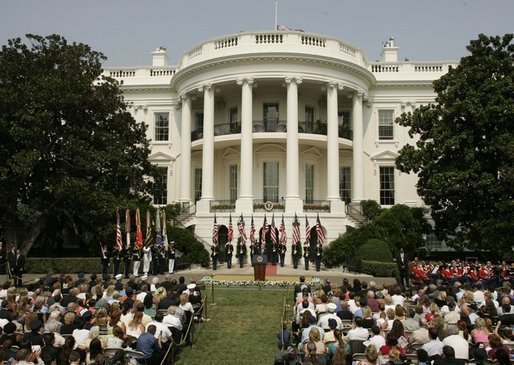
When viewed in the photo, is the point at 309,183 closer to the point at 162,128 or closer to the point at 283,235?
the point at 283,235

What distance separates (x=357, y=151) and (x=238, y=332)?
79.2 ft

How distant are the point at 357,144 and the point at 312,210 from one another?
20.9ft

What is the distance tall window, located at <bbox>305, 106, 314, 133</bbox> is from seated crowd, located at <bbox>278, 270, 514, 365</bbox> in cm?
2292

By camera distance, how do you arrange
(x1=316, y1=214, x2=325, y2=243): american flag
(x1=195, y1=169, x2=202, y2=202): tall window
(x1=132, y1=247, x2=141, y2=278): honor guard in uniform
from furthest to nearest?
(x1=195, y1=169, x2=202, y2=202): tall window
(x1=316, y1=214, x2=325, y2=243): american flag
(x1=132, y1=247, x2=141, y2=278): honor guard in uniform

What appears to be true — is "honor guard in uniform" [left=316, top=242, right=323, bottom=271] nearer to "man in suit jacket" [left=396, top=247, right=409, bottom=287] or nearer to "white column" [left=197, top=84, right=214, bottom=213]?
"man in suit jacket" [left=396, top=247, right=409, bottom=287]

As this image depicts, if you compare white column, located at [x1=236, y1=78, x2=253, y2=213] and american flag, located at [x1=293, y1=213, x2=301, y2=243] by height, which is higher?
white column, located at [x1=236, y1=78, x2=253, y2=213]

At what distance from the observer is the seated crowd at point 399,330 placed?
777 cm

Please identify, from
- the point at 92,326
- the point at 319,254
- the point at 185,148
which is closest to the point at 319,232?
the point at 319,254

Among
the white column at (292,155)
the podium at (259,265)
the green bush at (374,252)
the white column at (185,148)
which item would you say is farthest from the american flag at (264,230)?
the white column at (185,148)

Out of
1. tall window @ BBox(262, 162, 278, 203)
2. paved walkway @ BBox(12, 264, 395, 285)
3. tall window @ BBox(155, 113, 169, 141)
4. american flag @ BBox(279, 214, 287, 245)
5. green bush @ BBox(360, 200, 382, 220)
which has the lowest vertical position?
paved walkway @ BBox(12, 264, 395, 285)

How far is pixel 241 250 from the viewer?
2936cm

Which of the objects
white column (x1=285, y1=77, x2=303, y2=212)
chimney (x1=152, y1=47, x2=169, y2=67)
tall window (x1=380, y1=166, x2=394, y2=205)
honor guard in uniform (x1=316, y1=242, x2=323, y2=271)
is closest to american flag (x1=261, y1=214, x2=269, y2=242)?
white column (x1=285, y1=77, x2=303, y2=212)

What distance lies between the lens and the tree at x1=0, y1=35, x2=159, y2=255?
25.1 m

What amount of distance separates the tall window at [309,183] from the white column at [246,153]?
5.05 m
